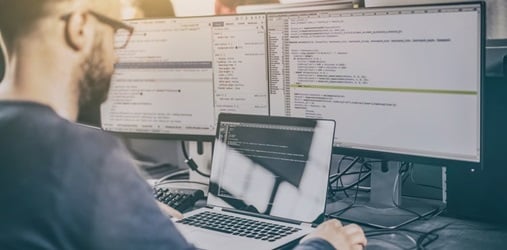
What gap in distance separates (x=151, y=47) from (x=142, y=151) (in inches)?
15.8

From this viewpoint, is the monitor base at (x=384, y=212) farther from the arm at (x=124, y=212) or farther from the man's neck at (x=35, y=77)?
the man's neck at (x=35, y=77)

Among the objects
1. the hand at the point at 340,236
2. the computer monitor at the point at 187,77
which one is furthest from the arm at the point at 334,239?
the computer monitor at the point at 187,77

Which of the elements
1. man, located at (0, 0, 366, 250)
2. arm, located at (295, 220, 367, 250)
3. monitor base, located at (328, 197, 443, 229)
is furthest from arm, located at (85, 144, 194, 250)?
monitor base, located at (328, 197, 443, 229)

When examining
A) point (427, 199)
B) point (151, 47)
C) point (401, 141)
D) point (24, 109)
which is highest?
point (151, 47)

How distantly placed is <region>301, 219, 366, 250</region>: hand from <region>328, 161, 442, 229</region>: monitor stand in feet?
A: 0.96

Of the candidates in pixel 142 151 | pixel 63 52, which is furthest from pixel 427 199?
pixel 63 52

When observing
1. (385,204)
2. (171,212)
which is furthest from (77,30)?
(385,204)

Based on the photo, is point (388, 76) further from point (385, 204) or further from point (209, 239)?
point (209, 239)

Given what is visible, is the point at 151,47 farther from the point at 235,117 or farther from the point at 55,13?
the point at 55,13

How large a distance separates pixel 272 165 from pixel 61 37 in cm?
69

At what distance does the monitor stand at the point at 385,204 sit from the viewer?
5.25ft

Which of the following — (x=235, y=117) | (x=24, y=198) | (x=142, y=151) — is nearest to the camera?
(x=24, y=198)

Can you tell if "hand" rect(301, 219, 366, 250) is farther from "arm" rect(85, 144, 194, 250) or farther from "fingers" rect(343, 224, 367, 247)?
"arm" rect(85, 144, 194, 250)

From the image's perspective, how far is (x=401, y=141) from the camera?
1.51 m
